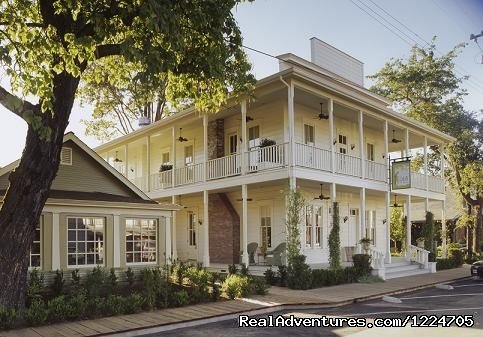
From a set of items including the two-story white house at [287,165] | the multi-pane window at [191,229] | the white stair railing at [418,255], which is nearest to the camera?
the two-story white house at [287,165]

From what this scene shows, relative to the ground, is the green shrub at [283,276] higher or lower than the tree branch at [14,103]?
lower

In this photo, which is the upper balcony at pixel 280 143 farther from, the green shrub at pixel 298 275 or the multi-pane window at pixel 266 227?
the green shrub at pixel 298 275

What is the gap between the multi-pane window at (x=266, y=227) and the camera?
65.6 ft

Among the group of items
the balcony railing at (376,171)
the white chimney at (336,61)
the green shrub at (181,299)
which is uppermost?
the white chimney at (336,61)

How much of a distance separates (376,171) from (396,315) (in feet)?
33.8

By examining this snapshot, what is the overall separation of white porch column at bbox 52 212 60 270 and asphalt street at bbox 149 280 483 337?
6.00m

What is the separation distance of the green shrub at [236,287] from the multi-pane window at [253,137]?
8232mm

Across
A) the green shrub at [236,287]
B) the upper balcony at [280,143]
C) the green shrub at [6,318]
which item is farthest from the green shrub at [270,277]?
the green shrub at [6,318]

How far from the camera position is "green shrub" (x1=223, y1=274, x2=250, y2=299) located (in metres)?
12.6

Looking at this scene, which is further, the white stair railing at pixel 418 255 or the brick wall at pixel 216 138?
the brick wall at pixel 216 138

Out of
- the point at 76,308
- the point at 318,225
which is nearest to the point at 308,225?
the point at 318,225

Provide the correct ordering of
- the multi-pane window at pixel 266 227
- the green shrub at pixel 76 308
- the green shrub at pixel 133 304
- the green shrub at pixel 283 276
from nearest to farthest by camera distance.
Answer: the green shrub at pixel 76 308 < the green shrub at pixel 133 304 < the green shrub at pixel 283 276 < the multi-pane window at pixel 266 227

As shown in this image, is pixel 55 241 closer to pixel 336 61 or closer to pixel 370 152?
pixel 336 61

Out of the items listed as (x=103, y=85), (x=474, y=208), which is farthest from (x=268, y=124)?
(x=103, y=85)
